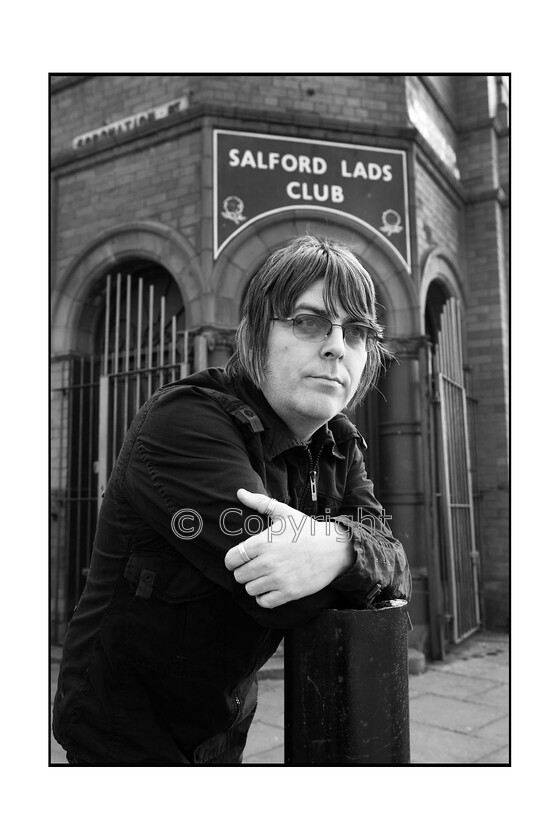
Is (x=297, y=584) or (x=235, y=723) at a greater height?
(x=297, y=584)

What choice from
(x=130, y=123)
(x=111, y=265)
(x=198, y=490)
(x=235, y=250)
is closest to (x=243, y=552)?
(x=198, y=490)

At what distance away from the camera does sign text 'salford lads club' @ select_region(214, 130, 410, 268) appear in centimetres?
560

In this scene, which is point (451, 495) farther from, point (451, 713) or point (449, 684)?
point (451, 713)

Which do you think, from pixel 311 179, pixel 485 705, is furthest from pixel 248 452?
pixel 311 179

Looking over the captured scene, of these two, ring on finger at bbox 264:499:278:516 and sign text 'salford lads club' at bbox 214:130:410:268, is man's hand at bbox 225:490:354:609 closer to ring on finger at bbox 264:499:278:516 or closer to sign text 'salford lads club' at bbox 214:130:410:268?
ring on finger at bbox 264:499:278:516

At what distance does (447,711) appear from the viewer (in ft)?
14.4

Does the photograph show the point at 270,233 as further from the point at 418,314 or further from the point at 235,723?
the point at 235,723

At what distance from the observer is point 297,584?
1.20 metres

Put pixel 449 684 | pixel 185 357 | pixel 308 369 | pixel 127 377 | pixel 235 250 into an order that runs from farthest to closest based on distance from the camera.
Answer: pixel 127 377
pixel 235 250
pixel 185 357
pixel 449 684
pixel 308 369

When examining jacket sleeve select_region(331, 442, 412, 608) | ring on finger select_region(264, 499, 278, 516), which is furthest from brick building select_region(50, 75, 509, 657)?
ring on finger select_region(264, 499, 278, 516)

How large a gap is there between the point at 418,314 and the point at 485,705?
3.24m

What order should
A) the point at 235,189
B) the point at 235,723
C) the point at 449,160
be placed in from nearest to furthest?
the point at 235,723 → the point at 235,189 → the point at 449,160

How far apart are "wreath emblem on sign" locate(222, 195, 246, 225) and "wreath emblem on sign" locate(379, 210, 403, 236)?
1283mm

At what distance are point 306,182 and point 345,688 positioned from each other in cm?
516
